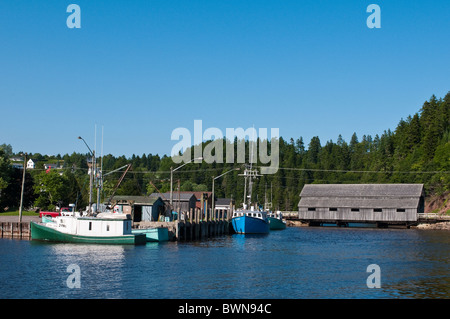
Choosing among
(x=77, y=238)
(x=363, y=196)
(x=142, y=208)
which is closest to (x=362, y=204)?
(x=363, y=196)

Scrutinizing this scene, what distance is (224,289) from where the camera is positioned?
3253cm

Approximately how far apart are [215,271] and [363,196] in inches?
3304

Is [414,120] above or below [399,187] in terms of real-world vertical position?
above

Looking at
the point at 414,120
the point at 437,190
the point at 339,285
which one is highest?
the point at 414,120

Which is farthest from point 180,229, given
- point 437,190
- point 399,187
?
point 437,190

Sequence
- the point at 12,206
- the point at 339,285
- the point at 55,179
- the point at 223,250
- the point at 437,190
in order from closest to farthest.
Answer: the point at 339,285
the point at 223,250
the point at 55,179
the point at 12,206
the point at 437,190

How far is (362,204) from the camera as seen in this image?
381ft

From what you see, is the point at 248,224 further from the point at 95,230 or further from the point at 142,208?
the point at 95,230

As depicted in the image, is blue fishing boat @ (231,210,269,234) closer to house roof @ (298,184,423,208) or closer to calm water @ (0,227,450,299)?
calm water @ (0,227,450,299)

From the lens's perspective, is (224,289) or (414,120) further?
(414,120)

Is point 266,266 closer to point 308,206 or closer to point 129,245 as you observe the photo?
point 129,245

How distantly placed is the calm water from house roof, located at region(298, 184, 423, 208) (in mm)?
55569

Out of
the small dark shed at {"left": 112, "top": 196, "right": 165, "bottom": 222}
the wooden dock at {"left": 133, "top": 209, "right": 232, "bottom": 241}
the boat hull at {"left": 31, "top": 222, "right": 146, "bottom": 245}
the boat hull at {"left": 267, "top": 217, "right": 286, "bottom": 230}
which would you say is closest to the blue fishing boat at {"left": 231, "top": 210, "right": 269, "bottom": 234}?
the wooden dock at {"left": 133, "top": 209, "right": 232, "bottom": 241}

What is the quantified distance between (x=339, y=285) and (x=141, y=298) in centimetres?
1333
